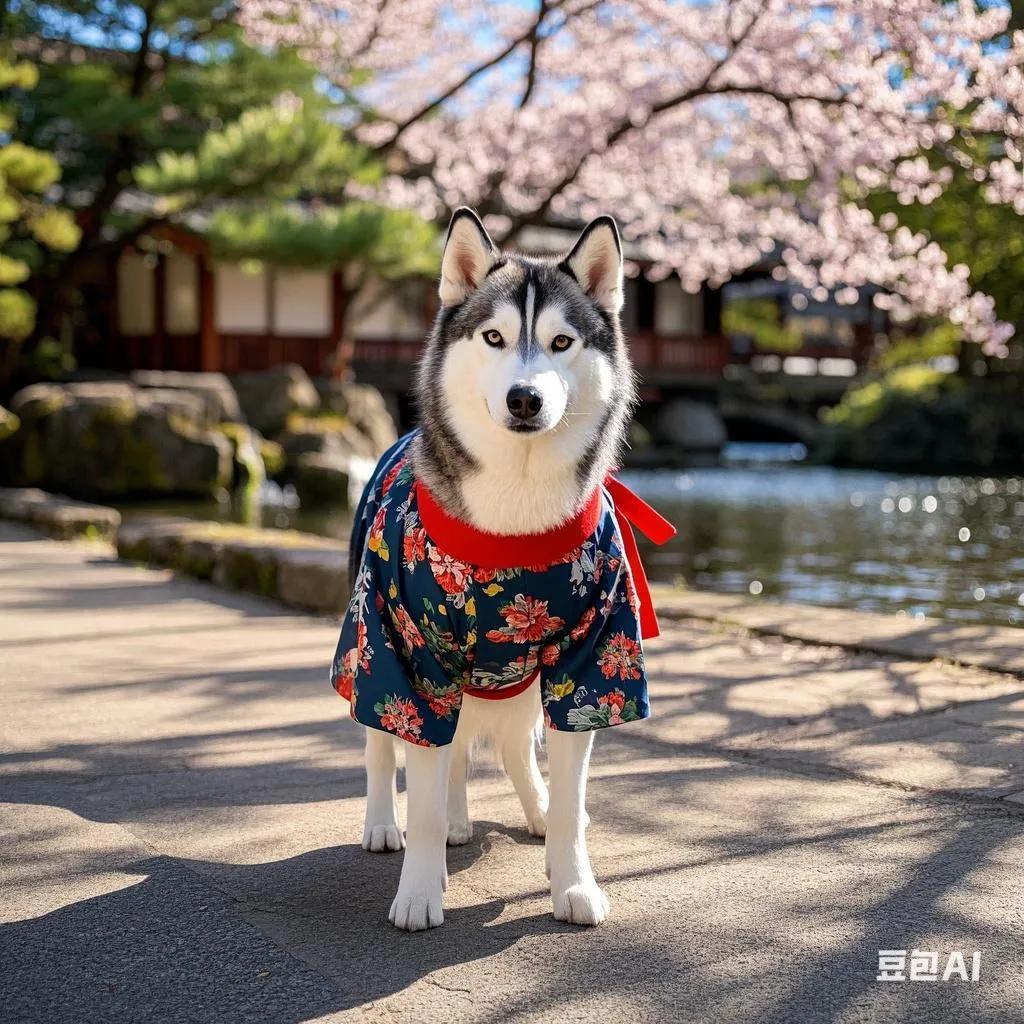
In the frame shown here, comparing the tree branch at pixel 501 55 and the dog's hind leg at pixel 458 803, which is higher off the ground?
the tree branch at pixel 501 55

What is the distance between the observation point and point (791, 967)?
8.50 feet

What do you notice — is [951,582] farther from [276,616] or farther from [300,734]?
[300,734]

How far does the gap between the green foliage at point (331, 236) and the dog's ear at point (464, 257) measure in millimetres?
13597

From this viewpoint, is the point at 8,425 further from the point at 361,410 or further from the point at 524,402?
the point at 524,402

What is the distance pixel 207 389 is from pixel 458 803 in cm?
1451

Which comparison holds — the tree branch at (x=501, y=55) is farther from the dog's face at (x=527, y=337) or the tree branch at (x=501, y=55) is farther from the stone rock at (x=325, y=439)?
the dog's face at (x=527, y=337)

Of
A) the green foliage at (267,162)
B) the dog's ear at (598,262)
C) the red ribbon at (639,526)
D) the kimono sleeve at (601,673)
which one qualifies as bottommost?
the kimono sleeve at (601,673)

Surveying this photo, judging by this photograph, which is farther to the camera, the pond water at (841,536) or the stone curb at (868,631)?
the pond water at (841,536)

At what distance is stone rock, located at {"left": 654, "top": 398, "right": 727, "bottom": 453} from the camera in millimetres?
30516

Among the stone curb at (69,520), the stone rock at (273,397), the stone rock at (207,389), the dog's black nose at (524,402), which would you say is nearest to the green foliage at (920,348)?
the stone rock at (273,397)

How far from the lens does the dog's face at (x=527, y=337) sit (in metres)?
2.88

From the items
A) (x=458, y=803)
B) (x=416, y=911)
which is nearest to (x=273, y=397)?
(x=458, y=803)

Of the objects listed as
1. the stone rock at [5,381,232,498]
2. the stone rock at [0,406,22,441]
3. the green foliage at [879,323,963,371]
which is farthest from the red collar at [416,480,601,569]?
the green foliage at [879,323,963,371]

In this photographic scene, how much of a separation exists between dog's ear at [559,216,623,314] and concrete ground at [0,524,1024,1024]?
1491 mm
